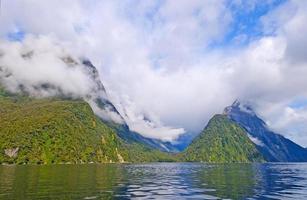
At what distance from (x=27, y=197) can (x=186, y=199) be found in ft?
78.6

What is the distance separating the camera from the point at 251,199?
185 ft

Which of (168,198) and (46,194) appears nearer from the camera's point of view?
(168,198)

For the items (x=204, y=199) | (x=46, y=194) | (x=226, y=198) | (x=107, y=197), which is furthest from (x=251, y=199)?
(x=46, y=194)

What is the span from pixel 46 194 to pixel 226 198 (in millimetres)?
28752

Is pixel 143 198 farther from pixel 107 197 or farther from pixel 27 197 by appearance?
pixel 27 197

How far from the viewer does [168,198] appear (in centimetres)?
5653

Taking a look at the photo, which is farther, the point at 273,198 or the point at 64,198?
the point at 273,198

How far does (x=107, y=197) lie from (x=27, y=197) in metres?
12.0

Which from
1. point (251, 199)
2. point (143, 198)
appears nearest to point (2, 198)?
point (143, 198)

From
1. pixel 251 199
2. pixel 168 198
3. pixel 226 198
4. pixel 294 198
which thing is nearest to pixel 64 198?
pixel 168 198

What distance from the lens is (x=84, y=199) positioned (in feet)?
175

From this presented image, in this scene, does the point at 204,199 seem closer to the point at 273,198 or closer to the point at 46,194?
the point at 273,198

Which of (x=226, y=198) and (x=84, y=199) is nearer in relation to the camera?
(x=84, y=199)

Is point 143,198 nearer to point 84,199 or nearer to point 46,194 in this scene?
point 84,199
